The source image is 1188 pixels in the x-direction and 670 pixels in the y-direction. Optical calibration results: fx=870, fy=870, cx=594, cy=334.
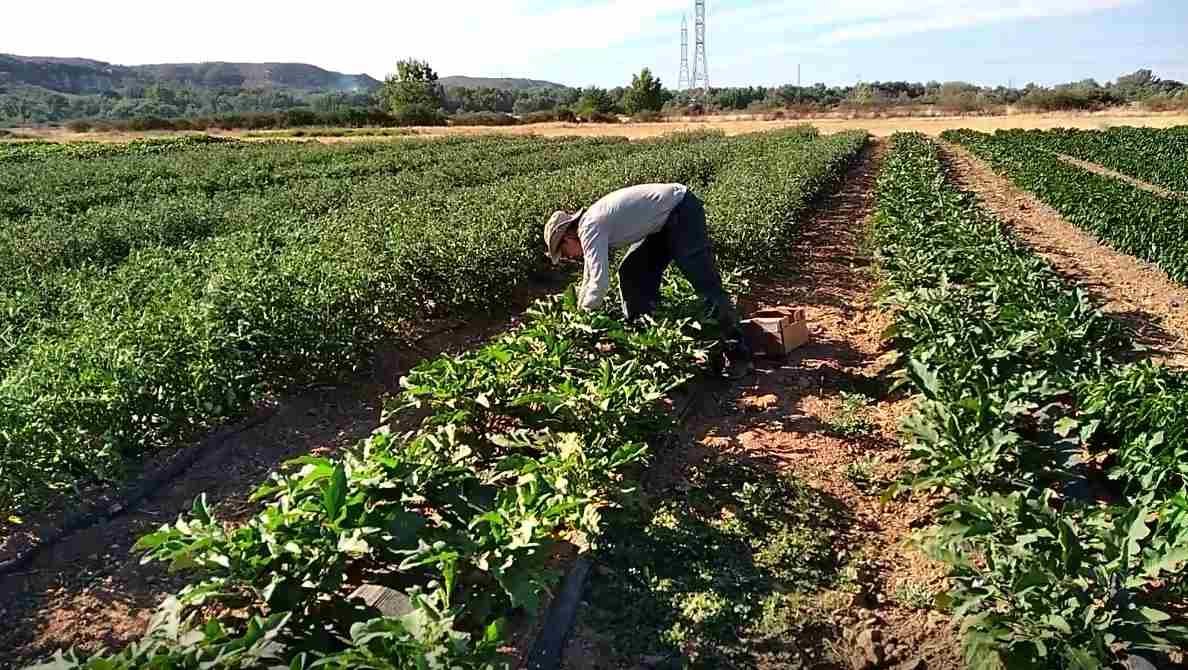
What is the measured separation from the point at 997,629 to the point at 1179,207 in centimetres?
1525

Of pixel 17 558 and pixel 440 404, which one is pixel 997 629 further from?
pixel 17 558

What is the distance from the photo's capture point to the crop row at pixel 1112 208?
1141 cm

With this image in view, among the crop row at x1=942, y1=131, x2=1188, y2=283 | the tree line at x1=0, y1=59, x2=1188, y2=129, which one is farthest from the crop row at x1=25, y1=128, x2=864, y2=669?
the tree line at x1=0, y1=59, x2=1188, y2=129

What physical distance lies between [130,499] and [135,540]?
39 cm

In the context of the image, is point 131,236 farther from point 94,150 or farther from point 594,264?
point 94,150

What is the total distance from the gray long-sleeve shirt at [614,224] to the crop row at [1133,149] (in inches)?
662

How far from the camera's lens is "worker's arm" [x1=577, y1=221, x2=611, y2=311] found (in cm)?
567

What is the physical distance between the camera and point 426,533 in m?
3.33

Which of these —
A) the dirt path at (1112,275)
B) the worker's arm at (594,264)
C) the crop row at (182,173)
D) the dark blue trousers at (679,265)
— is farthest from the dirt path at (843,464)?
the crop row at (182,173)

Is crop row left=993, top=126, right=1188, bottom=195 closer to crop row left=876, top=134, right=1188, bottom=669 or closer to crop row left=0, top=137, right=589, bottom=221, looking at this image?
crop row left=876, top=134, right=1188, bottom=669

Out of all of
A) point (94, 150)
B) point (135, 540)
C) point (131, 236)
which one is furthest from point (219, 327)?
point (94, 150)

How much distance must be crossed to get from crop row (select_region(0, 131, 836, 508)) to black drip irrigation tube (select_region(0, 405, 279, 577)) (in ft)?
0.48

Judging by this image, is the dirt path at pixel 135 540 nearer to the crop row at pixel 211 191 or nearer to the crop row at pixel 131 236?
the crop row at pixel 131 236

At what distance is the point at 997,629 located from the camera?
2.98 m
